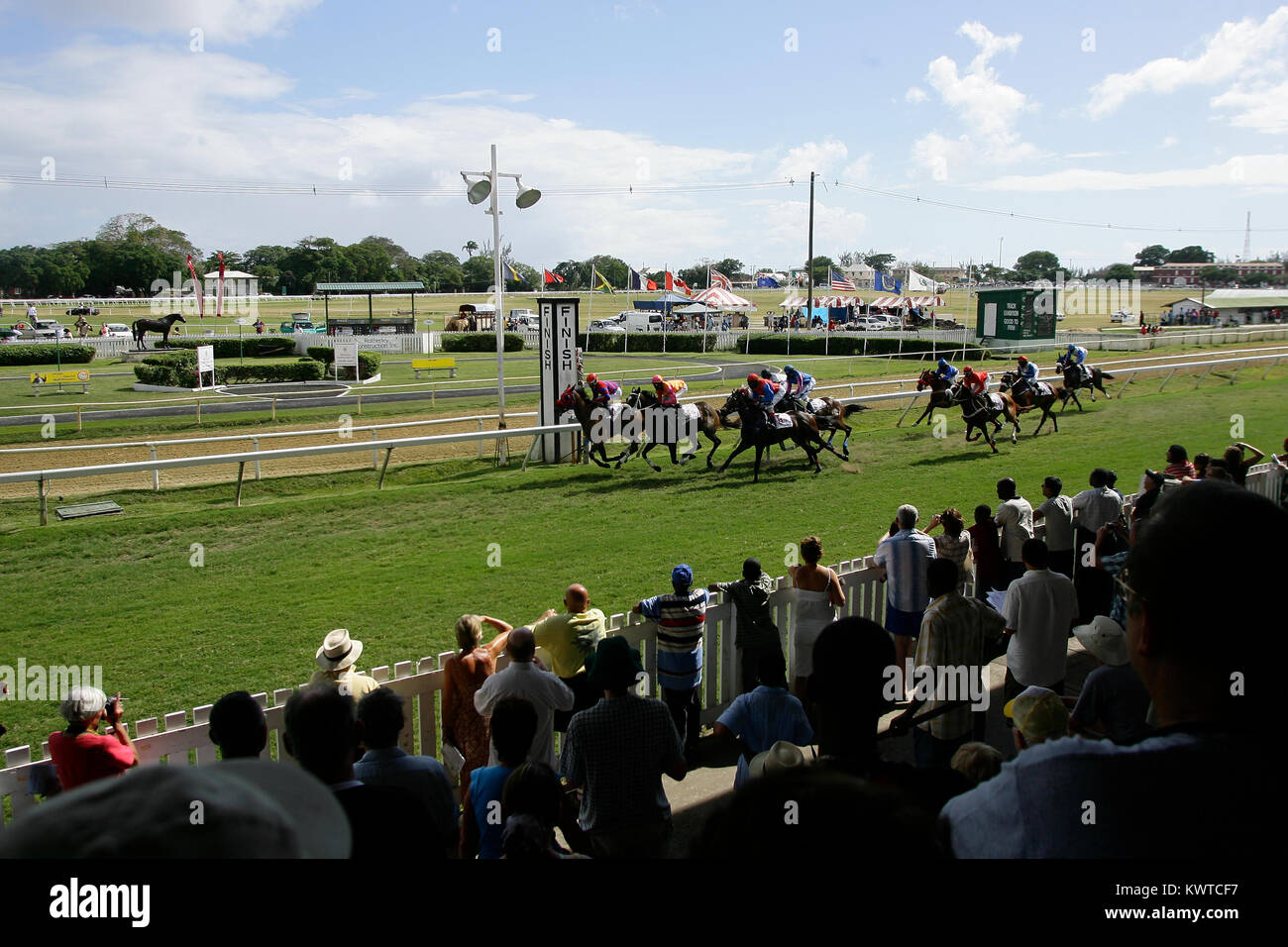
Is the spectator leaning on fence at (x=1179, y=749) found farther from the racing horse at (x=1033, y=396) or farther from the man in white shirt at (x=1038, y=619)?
the racing horse at (x=1033, y=396)

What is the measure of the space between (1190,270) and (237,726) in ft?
578

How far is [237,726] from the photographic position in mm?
3051

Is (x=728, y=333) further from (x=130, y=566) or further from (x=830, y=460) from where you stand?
(x=130, y=566)

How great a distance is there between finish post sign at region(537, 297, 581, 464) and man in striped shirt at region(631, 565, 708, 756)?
417 inches

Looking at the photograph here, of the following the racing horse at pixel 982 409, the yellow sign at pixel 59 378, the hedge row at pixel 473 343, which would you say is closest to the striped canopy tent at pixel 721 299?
the hedge row at pixel 473 343

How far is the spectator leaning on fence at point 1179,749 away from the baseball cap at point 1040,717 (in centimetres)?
222

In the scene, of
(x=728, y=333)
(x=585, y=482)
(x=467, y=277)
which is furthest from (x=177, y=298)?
(x=585, y=482)

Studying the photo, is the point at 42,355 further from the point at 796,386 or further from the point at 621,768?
the point at 621,768

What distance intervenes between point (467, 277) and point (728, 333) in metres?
74.6

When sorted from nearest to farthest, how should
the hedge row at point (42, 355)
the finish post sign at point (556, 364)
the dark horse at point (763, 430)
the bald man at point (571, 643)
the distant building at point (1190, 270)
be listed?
1. the bald man at point (571, 643)
2. the dark horse at point (763, 430)
3. the finish post sign at point (556, 364)
4. the hedge row at point (42, 355)
5. the distant building at point (1190, 270)

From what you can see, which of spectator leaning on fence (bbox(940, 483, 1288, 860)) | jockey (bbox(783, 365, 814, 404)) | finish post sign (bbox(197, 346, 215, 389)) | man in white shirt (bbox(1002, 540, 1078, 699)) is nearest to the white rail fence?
man in white shirt (bbox(1002, 540, 1078, 699))

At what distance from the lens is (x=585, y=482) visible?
13.7 meters

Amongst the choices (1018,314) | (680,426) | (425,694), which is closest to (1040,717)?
(425,694)

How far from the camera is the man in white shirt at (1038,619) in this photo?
16.7 ft
